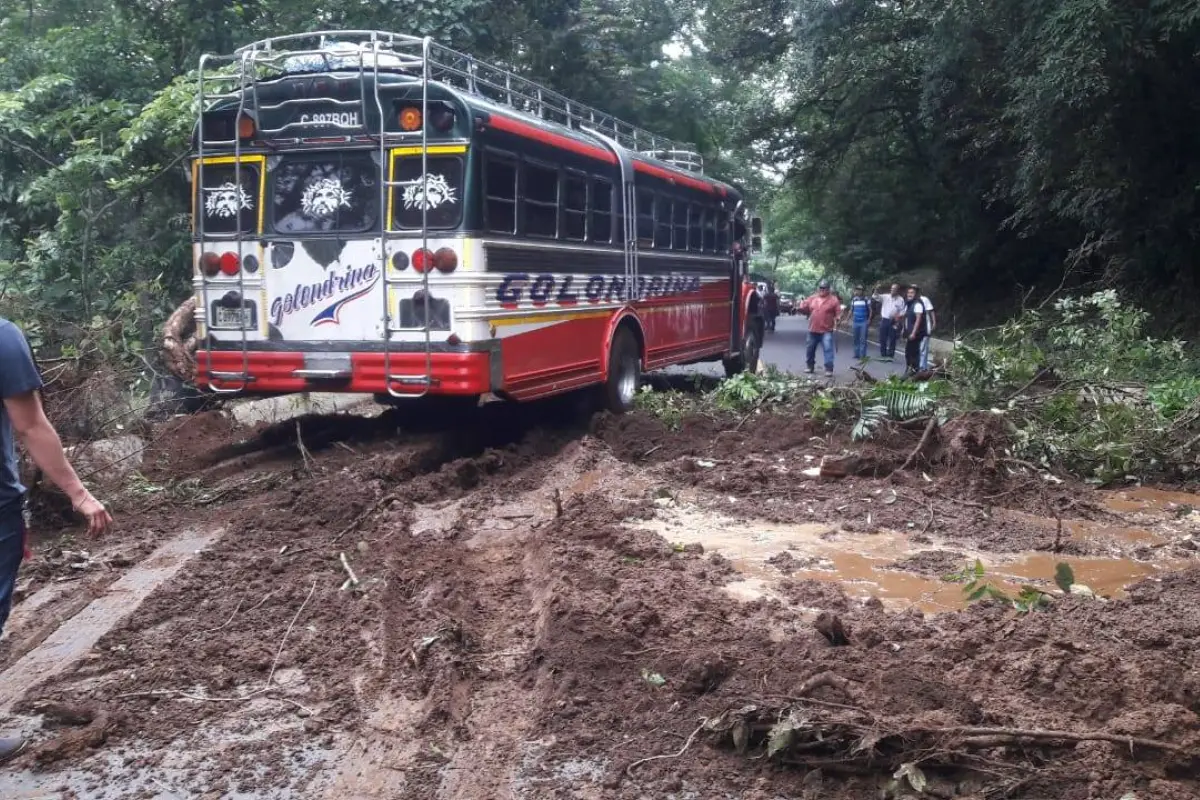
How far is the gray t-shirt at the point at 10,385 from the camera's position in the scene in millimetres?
4230

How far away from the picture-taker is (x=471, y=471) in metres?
9.28

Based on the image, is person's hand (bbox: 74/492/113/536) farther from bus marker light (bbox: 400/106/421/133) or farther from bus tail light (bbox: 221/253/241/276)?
bus tail light (bbox: 221/253/241/276)

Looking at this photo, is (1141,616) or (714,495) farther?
(714,495)

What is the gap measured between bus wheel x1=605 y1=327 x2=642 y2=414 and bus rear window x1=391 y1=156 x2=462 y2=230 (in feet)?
11.8

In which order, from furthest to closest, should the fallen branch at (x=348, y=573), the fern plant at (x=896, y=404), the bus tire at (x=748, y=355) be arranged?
the bus tire at (x=748, y=355) < the fern plant at (x=896, y=404) < the fallen branch at (x=348, y=573)

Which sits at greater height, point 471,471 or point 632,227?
point 632,227

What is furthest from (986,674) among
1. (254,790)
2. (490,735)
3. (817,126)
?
(817,126)

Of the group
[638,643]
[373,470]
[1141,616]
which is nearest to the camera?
[638,643]

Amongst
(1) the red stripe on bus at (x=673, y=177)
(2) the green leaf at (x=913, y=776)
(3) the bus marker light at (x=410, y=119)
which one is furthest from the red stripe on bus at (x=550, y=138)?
(2) the green leaf at (x=913, y=776)

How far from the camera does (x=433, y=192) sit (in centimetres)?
927

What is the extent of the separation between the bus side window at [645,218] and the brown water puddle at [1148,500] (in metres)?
6.26

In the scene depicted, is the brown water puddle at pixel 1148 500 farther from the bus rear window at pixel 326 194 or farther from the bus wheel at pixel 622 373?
the bus rear window at pixel 326 194

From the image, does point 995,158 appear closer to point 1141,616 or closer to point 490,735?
point 1141,616

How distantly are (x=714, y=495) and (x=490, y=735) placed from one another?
4720mm
